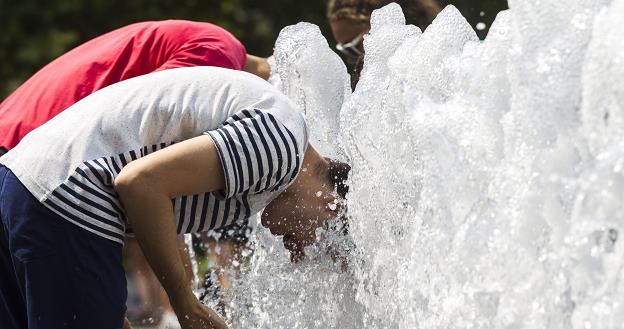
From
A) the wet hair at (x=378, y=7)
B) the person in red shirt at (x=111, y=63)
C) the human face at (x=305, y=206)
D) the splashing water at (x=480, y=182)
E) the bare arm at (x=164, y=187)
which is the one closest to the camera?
the splashing water at (x=480, y=182)

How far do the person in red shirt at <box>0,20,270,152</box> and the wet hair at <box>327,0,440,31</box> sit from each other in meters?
0.64

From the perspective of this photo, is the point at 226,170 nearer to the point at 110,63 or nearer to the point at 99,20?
the point at 110,63

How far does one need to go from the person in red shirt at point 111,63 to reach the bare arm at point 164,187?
0.76 meters

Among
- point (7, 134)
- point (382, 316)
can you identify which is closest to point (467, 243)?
point (382, 316)

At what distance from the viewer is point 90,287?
265 cm

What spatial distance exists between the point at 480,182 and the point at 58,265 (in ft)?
2.85

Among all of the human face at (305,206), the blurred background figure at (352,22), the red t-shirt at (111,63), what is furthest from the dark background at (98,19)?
the human face at (305,206)

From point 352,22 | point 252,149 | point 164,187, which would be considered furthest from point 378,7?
point 164,187

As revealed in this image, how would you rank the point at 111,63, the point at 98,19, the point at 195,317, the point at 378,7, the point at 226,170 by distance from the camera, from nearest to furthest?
the point at 226,170 → the point at 195,317 → the point at 111,63 → the point at 378,7 → the point at 98,19

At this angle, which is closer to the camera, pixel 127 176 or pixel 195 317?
pixel 127 176

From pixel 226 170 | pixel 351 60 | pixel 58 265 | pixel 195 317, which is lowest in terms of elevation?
pixel 351 60

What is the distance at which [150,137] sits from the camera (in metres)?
2.64

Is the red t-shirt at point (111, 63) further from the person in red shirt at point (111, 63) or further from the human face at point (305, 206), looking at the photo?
the human face at point (305, 206)

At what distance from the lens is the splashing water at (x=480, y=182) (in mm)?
2111
